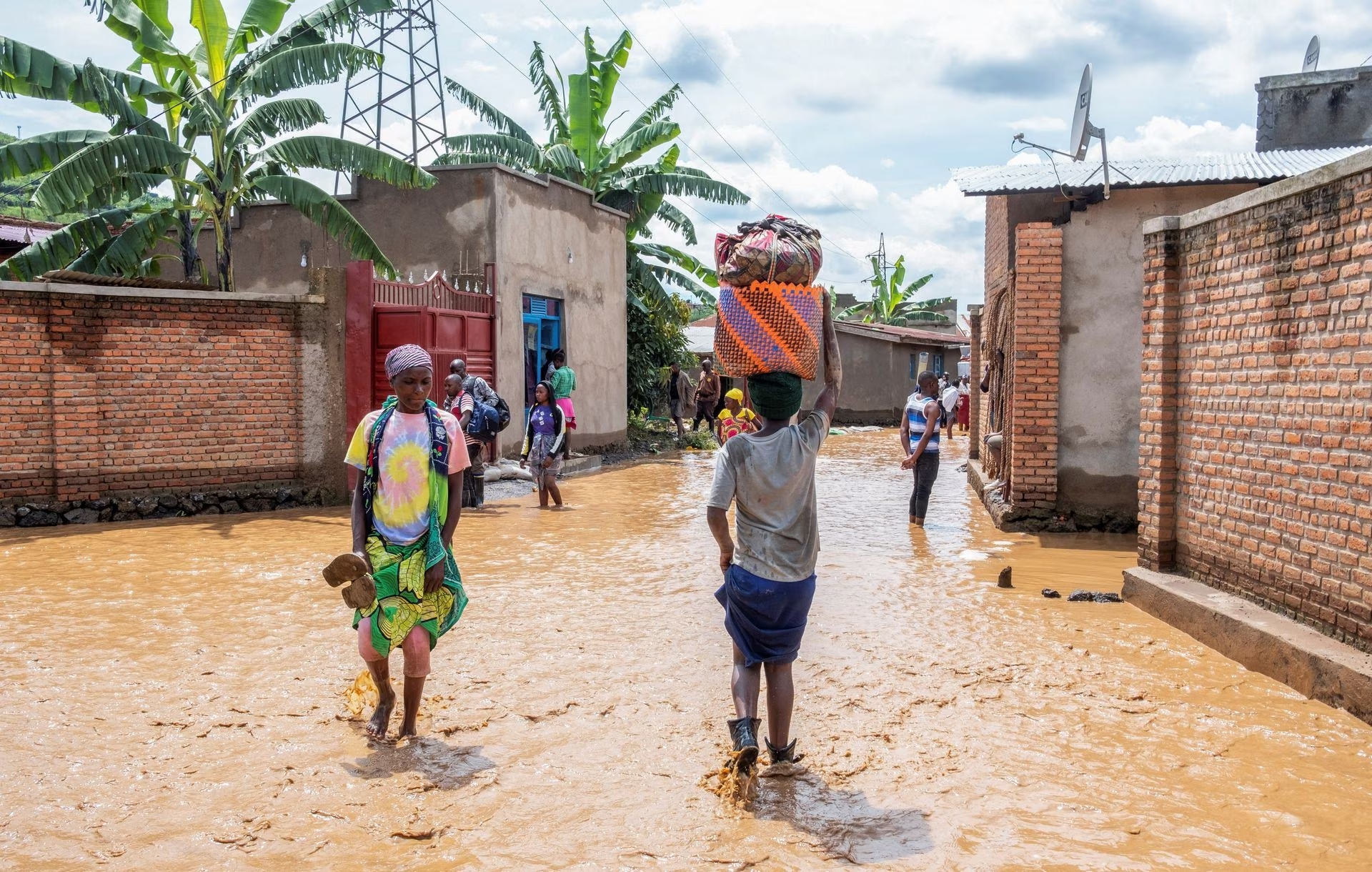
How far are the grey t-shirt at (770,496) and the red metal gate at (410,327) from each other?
7980mm

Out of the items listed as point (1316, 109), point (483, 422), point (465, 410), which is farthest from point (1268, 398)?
point (1316, 109)

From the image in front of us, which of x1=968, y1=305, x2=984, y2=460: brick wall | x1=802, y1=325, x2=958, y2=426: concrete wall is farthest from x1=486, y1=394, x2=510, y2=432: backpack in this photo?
x1=802, y1=325, x2=958, y2=426: concrete wall

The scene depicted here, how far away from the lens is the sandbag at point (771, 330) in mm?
4367

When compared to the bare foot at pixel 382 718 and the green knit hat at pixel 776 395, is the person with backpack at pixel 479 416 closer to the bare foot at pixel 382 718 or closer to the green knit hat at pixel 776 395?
the bare foot at pixel 382 718

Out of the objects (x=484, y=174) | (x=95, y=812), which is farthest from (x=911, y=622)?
(x=484, y=174)

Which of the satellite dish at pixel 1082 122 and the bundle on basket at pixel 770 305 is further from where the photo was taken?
the satellite dish at pixel 1082 122

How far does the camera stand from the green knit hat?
14.4 ft

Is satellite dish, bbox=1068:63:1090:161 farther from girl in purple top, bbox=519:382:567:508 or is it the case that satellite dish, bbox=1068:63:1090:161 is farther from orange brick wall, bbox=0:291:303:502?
orange brick wall, bbox=0:291:303:502

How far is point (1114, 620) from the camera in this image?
7152 mm

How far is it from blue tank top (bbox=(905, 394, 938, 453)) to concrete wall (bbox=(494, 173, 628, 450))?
711 cm

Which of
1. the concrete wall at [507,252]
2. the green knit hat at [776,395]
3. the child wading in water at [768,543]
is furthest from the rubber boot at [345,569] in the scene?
the concrete wall at [507,252]

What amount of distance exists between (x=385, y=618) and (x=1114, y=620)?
4.88m

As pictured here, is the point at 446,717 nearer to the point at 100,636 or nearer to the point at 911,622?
the point at 100,636

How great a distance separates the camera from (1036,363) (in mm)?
10891
